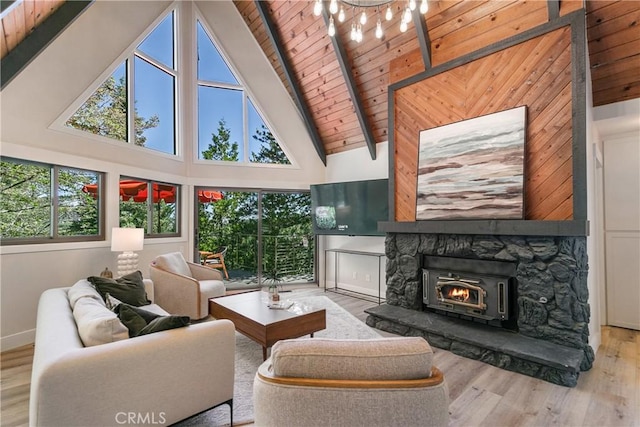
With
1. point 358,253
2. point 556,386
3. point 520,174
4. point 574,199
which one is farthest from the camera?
point 358,253

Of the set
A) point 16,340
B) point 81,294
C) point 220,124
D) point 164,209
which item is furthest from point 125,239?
point 220,124

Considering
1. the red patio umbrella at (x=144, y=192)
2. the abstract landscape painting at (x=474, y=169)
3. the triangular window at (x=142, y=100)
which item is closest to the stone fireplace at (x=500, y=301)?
the abstract landscape painting at (x=474, y=169)

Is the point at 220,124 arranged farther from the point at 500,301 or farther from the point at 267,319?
the point at 500,301

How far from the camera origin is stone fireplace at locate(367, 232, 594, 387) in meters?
2.72

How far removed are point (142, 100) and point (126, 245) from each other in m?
2.38

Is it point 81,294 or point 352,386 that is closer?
point 352,386

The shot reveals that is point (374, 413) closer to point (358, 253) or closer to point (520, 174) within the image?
point (520, 174)

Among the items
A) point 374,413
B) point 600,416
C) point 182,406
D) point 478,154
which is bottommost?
point 600,416

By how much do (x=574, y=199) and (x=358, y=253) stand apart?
316cm

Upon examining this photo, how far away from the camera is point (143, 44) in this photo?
4785mm

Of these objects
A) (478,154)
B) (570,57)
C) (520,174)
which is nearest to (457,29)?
(570,57)

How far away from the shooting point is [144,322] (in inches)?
77.2

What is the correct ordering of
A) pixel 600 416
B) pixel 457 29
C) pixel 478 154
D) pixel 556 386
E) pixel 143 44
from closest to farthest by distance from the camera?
pixel 600 416 < pixel 556 386 < pixel 478 154 < pixel 457 29 < pixel 143 44

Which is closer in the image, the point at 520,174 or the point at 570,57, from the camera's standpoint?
the point at 570,57
